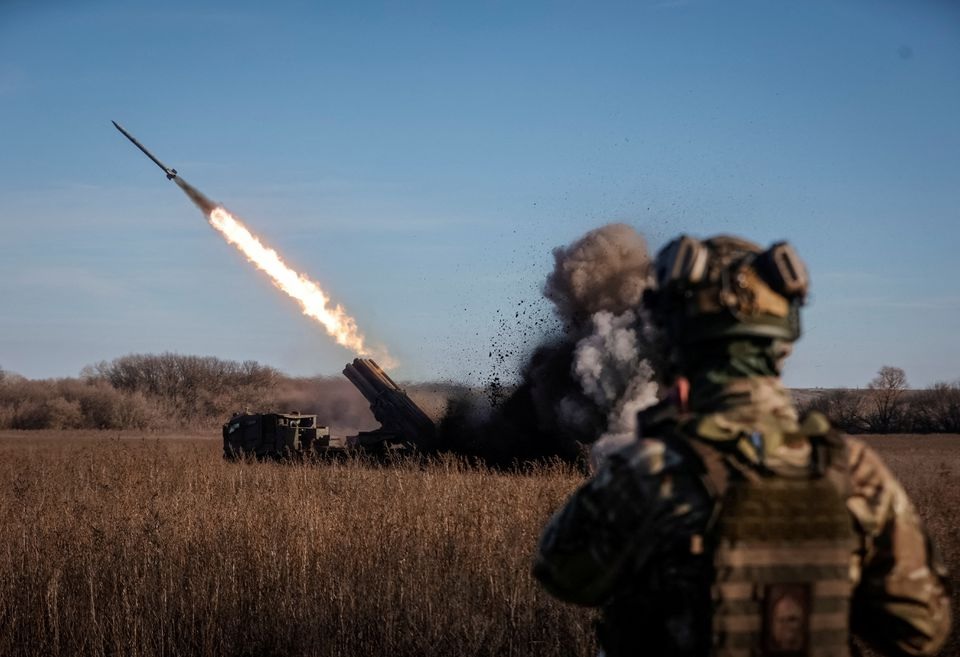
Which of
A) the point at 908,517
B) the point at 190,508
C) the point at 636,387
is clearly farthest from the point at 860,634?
the point at 636,387

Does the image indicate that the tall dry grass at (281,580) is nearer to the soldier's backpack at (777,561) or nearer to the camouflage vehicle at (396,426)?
the soldier's backpack at (777,561)

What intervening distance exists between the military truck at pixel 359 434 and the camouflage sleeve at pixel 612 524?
20635mm

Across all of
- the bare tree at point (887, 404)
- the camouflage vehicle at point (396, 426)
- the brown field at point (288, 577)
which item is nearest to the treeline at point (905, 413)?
the bare tree at point (887, 404)

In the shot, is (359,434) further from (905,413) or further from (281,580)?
(905,413)

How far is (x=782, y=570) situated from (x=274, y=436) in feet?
77.4

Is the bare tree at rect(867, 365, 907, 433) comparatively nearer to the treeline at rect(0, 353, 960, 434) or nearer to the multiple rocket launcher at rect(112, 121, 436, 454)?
the treeline at rect(0, 353, 960, 434)

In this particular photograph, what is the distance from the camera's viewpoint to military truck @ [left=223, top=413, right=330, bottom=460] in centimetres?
2517

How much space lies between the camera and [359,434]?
2442 centimetres

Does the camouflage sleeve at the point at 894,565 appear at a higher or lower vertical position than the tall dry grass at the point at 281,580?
higher

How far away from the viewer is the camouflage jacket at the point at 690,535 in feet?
8.99

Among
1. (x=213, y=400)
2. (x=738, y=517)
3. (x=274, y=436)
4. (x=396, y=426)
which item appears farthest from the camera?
(x=213, y=400)

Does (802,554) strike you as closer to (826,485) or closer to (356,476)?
(826,485)

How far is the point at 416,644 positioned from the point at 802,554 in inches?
191

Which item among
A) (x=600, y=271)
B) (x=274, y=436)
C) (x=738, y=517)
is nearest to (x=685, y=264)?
(x=738, y=517)
